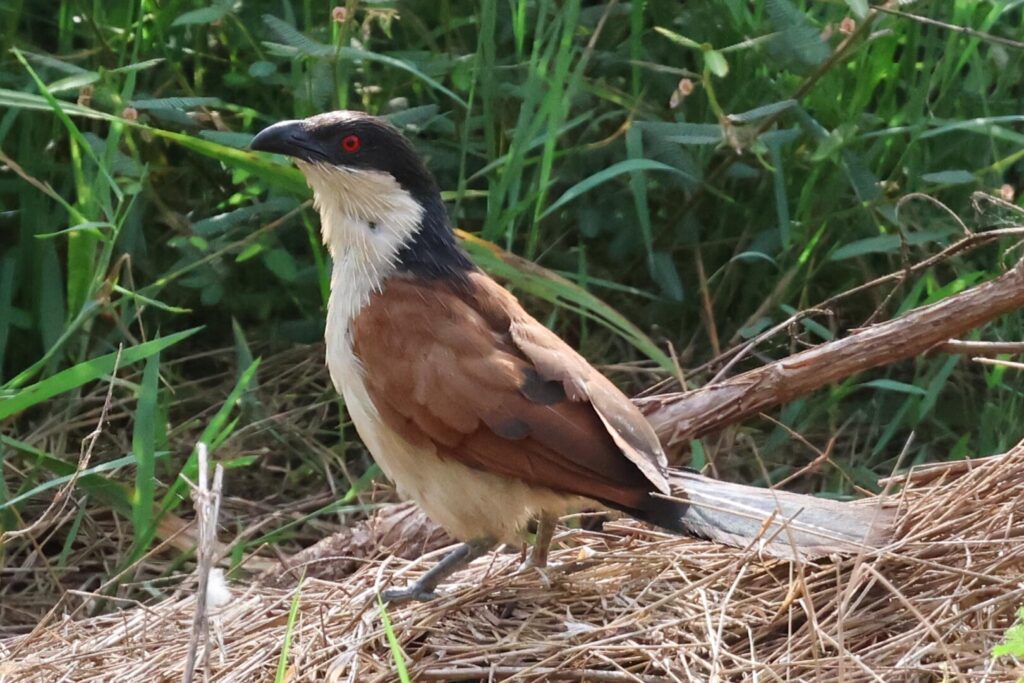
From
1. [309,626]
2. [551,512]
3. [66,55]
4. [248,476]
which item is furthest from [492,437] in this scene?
[66,55]

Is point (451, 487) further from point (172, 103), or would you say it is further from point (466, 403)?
point (172, 103)

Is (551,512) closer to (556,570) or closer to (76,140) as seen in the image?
(556,570)

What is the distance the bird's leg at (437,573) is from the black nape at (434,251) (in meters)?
0.54

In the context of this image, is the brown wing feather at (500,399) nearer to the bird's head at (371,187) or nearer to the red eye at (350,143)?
the bird's head at (371,187)

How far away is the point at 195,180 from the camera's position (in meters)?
3.50

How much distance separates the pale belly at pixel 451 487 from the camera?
2.43m

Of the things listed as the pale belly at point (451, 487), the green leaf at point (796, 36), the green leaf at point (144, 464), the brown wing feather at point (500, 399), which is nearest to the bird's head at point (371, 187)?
the brown wing feather at point (500, 399)

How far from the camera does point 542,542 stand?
2.56 meters

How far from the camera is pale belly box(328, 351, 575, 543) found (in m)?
2.43

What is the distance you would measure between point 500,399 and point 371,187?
1.96 ft

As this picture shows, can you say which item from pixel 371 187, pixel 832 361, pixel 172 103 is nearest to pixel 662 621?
pixel 832 361

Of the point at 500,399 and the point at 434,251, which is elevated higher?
the point at 434,251

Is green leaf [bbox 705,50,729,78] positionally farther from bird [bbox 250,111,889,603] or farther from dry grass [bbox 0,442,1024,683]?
dry grass [bbox 0,442,1024,683]

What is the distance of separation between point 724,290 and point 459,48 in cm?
96
